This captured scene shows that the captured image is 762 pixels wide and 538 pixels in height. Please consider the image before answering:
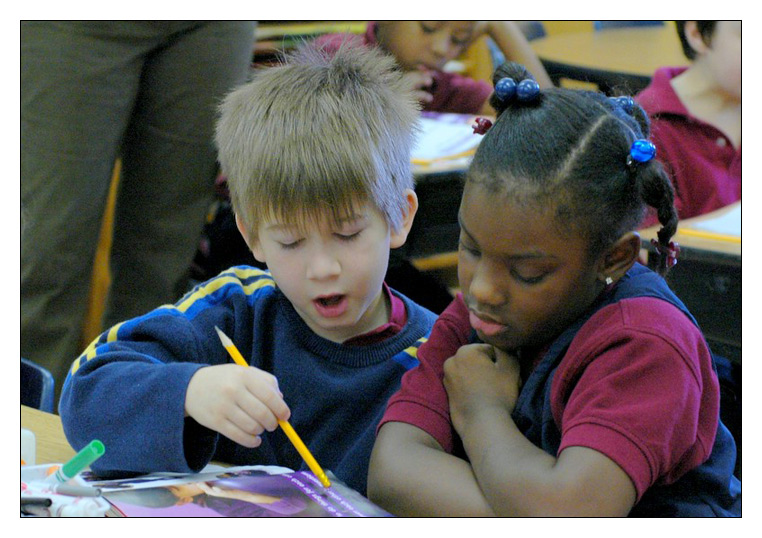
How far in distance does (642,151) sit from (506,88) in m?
0.16

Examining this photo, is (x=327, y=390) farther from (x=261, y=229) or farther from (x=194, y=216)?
(x=194, y=216)

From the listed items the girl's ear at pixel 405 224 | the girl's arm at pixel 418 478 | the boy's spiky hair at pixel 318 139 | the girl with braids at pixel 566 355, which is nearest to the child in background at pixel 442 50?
the boy's spiky hair at pixel 318 139

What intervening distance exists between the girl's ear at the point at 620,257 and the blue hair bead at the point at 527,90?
6.8 inches

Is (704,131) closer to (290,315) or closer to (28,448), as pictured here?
(290,315)

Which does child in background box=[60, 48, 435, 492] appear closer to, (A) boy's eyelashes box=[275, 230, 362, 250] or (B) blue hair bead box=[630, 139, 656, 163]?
(A) boy's eyelashes box=[275, 230, 362, 250]

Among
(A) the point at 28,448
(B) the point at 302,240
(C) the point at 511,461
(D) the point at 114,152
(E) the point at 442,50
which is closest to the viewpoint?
(C) the point at 511,461

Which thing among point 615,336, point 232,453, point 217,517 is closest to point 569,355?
point 615,336

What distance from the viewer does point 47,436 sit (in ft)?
4.09

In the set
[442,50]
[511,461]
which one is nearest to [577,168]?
[511,461]

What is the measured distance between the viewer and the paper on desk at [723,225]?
5.39 feet

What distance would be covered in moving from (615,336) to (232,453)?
58 cm

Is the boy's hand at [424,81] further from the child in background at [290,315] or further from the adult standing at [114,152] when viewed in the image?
the child in background at [290,315]

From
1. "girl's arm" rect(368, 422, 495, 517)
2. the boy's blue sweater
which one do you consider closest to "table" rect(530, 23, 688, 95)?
the boy's blue sweater

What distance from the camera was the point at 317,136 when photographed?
3.64 ft
